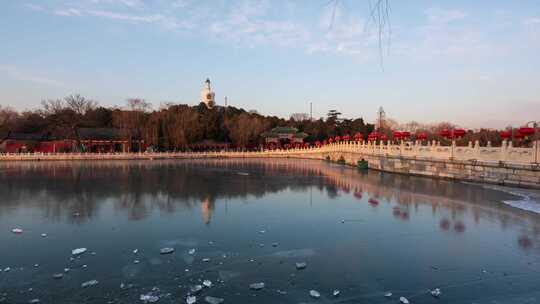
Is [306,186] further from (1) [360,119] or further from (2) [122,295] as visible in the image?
(1) [360,119]

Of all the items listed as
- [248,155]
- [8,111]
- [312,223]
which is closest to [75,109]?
[8,111]

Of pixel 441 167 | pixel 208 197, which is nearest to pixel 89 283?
pixel 208 197

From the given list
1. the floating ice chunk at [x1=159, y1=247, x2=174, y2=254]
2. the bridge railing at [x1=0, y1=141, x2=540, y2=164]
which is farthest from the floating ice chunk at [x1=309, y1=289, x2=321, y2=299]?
the bridge railing at [x1=0, y1=141, x2=540, y2=164]

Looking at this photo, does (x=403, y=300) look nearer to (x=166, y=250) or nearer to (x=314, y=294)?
(x=314, y=294)

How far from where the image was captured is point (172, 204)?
12594mm

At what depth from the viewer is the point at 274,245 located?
7.83 meters

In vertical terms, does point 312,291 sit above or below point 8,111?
below

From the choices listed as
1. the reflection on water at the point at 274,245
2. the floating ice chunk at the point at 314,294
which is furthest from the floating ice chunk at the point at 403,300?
the floating ice chunk at the point at 314,294

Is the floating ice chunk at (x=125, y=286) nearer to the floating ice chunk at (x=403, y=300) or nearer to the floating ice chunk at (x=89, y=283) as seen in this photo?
the floating ice chunk at (x=89, y=283)

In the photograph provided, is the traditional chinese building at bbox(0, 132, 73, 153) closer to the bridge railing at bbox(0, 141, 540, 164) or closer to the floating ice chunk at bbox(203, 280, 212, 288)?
the bridge railing at bbox(0, 141, 540, 164)

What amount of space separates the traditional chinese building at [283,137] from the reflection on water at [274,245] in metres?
63.4

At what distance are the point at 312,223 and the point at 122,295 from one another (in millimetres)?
5684

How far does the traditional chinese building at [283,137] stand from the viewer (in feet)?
255

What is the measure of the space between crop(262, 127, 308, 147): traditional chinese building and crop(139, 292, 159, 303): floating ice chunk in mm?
71737
